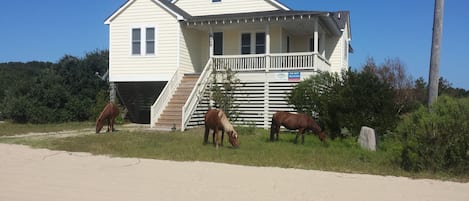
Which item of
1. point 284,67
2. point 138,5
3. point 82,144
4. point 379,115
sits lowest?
point 82,144

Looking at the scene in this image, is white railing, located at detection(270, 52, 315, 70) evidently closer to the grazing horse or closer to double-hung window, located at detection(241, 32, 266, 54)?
double-hung window, located at detection(241, 32, 266, 54)

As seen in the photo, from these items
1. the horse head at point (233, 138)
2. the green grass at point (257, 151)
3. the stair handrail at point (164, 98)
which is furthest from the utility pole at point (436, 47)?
the stair handrail at point (164, 98)

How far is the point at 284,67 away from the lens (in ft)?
68.9

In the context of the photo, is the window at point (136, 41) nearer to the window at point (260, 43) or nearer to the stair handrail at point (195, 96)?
the stair handrail at point (195, 96)

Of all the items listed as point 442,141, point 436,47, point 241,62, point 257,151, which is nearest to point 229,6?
point 241,62

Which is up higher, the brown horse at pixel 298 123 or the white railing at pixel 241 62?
the white railing at pixel 241 62

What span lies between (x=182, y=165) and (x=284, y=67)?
11851 millimetres

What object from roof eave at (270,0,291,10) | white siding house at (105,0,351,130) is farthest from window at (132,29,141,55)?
roof eave at (270,0,291,10)

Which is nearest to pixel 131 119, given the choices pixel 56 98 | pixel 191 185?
pixel 56 98

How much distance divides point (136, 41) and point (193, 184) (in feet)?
54.5

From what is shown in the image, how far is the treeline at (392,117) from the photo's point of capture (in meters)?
9.56

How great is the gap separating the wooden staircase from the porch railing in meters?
1.72

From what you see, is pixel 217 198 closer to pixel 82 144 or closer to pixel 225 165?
pixel 225 165

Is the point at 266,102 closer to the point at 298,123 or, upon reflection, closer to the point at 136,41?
the point at 298,123
